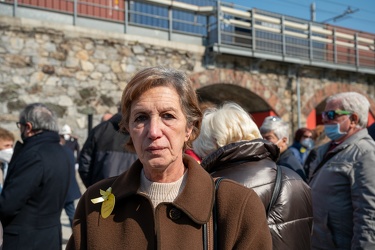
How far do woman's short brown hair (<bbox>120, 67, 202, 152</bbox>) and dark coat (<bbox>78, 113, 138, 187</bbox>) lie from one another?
2129mm

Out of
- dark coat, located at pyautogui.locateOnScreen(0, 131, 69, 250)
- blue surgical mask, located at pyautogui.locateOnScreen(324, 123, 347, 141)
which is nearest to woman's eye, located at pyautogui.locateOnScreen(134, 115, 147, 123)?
dark coat, located at pyautogui.locateOnScreen(0, 131, 69, 250)

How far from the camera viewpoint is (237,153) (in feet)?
6.47

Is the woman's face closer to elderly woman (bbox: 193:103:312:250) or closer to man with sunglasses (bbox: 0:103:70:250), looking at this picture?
elderly woman (bbox: 193:103:312:250)

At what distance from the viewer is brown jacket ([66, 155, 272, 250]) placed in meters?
1.38

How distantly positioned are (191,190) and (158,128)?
0.25 metres

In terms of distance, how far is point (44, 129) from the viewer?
3.10 meters

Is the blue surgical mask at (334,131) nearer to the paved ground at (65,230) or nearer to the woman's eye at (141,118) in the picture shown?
the woman's eye at (141,118)

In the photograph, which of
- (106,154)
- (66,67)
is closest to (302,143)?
(106,154)

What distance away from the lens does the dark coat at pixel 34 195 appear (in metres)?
2.81

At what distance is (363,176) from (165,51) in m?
7.45

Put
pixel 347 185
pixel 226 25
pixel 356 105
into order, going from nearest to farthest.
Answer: pixel 347 185 < pixel 356 105 < pixel 226 25

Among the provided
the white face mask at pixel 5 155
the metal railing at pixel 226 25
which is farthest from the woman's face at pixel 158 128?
the metal railing at pixel 226 25

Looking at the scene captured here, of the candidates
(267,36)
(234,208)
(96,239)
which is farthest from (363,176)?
(267,36)

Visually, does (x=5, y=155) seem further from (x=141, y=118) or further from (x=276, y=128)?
(x=141, y=118)
